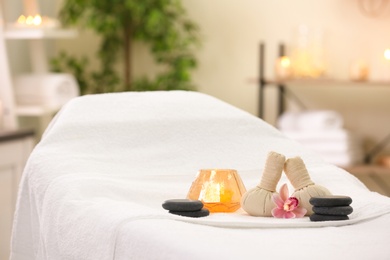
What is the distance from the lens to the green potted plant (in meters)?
3.94

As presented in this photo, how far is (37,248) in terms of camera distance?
1.84 m

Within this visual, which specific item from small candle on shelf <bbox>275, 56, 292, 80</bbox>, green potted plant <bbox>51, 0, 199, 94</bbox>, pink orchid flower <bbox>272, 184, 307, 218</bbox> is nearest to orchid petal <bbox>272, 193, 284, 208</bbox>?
pink orchid flower <bbox>272, 184, 307, 218</bbox>

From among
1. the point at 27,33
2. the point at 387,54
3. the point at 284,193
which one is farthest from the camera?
the point at 387,54

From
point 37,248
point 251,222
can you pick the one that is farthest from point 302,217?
point 37,248

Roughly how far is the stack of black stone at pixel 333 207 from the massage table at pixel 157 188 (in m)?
0.02

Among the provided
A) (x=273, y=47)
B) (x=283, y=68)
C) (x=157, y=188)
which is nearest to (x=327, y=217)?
(x=157, y=188)

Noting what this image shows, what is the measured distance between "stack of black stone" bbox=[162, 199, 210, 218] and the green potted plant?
98.9 inches

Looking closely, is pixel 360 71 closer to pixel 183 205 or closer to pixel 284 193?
pixel 284 193

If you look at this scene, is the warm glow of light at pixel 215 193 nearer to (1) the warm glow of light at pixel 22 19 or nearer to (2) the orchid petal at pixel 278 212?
(2) the orchid petal at pixel 278 212

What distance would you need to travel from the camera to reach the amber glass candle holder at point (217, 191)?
1.56m

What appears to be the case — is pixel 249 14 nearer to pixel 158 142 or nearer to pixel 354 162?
pixel 354 162

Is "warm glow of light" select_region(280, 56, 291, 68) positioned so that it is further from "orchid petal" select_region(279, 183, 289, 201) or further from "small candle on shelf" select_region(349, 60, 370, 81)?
"orchid petal" select_region(279, 183, 289, 201)

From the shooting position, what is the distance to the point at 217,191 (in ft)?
5.13

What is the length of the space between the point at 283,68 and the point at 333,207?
8.14 ft
